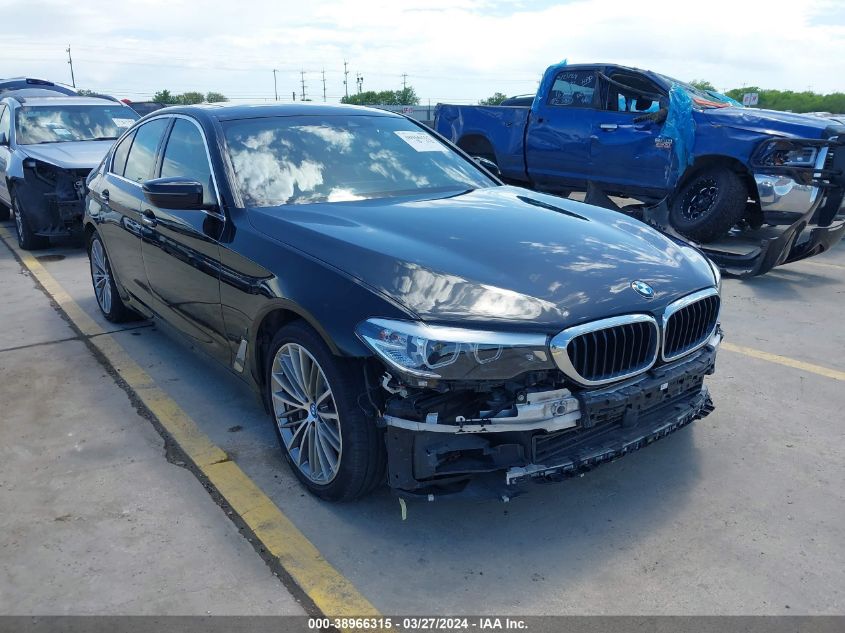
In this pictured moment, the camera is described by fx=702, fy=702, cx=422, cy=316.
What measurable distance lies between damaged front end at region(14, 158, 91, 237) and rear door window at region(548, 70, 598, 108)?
20.0ft

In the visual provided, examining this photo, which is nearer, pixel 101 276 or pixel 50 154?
pixel 101 276

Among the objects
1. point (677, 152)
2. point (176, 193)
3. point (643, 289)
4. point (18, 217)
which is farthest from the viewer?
point (18, 217)

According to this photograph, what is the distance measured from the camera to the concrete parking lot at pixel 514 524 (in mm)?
2602

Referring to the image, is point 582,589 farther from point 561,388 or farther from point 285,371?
point 285,371

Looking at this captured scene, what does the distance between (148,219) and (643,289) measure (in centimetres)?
312

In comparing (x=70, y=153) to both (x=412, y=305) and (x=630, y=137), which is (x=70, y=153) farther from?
(x=412, y=305)

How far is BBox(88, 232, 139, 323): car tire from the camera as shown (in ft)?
18.6

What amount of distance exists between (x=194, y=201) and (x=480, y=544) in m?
2.25

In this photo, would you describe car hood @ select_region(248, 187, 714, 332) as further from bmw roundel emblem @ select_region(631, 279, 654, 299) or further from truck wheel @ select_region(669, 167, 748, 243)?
truck wheel @ select_region(669, 167, 748, 243)

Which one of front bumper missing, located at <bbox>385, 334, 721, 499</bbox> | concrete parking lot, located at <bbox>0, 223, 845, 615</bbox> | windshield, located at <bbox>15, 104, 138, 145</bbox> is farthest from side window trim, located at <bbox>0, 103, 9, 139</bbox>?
front bumper missing, located at <bbox>385, 334, 721, 499</bbox>

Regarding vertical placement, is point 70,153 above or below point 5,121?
below

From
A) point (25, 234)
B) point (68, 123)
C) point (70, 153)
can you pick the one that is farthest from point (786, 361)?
point (68, 123)

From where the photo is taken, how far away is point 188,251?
3961 millimetres

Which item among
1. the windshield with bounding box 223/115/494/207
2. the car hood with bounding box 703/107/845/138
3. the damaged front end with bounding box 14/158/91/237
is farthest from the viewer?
the damaged front end with bounding box 14/158/91/237
